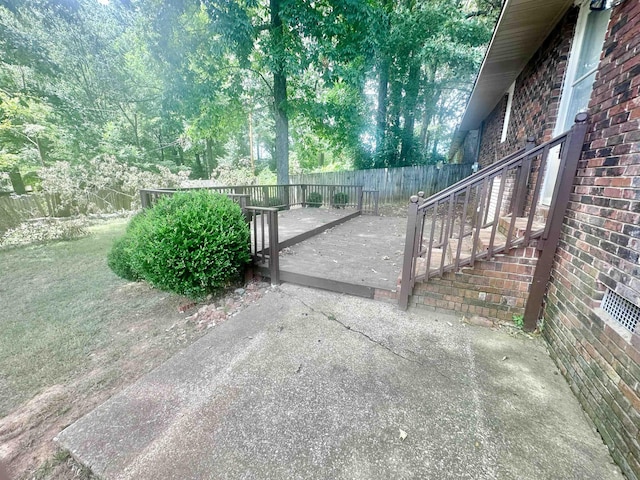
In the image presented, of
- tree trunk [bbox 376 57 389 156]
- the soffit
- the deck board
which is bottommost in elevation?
the deck board

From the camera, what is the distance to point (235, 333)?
2.66 metres

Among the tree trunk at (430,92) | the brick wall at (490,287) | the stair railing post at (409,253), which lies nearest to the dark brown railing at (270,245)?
the stair railing post at (409,253)

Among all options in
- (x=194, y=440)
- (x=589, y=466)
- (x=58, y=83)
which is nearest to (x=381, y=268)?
(x=589, y=466)

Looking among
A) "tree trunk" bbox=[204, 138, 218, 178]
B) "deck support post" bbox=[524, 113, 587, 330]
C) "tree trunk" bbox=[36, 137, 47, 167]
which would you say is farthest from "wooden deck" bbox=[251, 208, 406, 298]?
"tree trunk" bbox=[204, 138, 218, 178]

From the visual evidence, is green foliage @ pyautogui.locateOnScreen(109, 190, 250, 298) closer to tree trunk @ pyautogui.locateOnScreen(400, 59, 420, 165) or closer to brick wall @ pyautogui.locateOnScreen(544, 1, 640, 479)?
brick wall @ pyautogui.locateOnScreen(544, 1, 640, 479)

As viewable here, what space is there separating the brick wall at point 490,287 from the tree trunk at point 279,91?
7885 millimetres

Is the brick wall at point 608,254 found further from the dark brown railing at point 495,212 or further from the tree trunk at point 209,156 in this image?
the tree trunk at point 209,156

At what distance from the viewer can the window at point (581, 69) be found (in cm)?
252

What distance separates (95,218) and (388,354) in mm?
11723

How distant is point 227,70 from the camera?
9.62 m

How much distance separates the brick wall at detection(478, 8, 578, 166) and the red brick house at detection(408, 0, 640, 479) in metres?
0.02

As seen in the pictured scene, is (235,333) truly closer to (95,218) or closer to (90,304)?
(90,304)

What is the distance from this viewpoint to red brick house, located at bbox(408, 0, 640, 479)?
1560 mm

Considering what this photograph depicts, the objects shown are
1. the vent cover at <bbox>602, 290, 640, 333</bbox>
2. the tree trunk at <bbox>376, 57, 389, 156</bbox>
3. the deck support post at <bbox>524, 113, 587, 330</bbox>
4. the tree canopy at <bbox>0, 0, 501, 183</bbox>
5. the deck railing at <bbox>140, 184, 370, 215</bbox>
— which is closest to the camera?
the vent cover at <bbox>602, 290, 640, 333</bbox>
